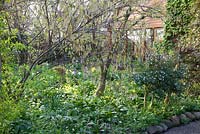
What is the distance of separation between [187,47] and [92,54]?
2.55 m

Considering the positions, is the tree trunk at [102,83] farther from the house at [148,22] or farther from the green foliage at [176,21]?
the green foliage at [176,21]

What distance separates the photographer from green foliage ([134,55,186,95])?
600cm

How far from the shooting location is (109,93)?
273 inches

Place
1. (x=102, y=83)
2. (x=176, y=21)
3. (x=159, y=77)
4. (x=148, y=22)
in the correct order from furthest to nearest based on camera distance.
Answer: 1. (x=148, y=22)
2. (x=176, y=21)
3. (x=102, y=83)
4. (x=159, y=77)

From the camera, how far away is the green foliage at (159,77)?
19.7ft

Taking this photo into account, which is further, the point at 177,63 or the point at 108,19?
the point at 177,63

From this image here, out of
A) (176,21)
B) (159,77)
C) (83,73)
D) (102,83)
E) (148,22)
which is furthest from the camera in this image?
(148,22)

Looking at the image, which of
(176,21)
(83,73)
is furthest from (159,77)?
(176,21)

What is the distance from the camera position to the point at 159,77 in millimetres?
5992

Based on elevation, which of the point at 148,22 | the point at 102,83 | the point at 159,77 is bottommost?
the point at 102,83

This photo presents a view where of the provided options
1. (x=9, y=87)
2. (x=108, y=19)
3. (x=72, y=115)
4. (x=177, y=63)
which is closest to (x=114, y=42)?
(x=108, y=19)

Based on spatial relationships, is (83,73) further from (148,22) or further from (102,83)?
(148,22)

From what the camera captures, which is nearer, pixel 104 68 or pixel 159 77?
pixel 159 77

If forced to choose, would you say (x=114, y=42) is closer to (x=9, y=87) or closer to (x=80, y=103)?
(x=80, y=103)
